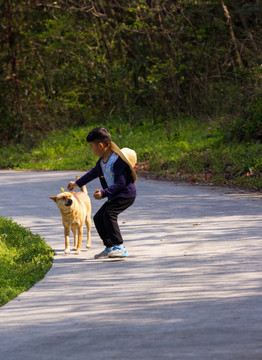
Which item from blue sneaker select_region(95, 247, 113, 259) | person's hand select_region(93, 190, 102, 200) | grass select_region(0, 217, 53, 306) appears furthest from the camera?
blue sneaker select_region(95, 247, 113, 259)

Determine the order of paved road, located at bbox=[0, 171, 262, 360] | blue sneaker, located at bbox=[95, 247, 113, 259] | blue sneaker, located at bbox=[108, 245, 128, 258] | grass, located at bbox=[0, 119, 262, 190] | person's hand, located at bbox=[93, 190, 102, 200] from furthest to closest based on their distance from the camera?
grass, located at bbox=[0, 119, 262, 190] < blue sneaker, located at bbox=[95, 247, 113, 259] < blue sneaker, located at bbox=[108, 245, 128, 258] < person's hand, located at bbox=[93, 190, 102, 200] < paved road, located at bbox=[0, 171, 262, 360]

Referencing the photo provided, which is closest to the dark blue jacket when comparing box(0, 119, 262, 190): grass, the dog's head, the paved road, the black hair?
the black hair

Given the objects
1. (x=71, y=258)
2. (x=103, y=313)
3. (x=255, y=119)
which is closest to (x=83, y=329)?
(x=103, y=313)

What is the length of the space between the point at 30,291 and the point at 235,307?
2.07 m

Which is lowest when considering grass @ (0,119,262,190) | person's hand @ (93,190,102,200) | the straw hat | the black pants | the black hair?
grass @ (0,119,262,190)

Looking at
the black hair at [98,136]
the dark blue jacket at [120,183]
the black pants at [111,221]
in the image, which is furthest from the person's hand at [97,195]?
the black hair at [98,136]

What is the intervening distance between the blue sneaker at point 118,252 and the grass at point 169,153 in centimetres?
659

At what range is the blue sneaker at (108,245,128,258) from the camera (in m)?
8.03

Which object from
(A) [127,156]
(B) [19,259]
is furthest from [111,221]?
(B) [19,259]

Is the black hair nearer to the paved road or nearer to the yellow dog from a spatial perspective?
the yellow dog

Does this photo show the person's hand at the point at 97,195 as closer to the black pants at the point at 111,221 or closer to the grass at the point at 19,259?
the black pants at the point at 111,221

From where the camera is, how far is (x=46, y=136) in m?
25.9

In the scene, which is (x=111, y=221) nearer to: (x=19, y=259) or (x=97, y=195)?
(x=97, y=195)

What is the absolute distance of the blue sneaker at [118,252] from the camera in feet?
26.3
